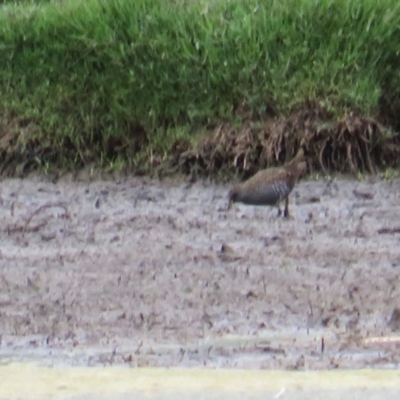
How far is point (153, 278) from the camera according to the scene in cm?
584

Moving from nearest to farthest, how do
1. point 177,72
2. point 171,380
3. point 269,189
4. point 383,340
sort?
point 171,380 < point 383,340 < point 269,189 < point 177,72

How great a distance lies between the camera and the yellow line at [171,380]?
163 inches

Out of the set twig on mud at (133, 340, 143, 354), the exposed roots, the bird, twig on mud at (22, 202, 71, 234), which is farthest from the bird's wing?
twig on mud at (133, 340, 143, 354)

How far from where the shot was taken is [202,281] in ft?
18.9

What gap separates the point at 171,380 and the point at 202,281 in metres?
1.54

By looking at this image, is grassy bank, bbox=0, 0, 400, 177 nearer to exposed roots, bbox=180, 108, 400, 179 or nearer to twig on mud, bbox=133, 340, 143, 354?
exposed roots, bbox=180, 108, 400, 179

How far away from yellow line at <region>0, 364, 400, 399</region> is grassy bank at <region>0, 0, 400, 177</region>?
4.17 m

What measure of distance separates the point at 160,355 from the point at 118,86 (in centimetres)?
450

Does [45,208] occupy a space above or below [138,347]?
below

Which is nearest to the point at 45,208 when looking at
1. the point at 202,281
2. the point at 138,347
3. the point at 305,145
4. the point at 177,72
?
the point at 177,72

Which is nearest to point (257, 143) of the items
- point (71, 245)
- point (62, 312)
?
point (71, 245)

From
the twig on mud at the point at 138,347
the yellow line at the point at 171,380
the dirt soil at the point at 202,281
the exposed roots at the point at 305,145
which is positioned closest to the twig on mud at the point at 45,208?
the dirt soil at the point at 202,281

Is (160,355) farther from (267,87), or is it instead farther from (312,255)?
(267,87)

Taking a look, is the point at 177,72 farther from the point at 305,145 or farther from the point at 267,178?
the point at 267,178
